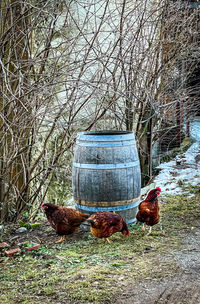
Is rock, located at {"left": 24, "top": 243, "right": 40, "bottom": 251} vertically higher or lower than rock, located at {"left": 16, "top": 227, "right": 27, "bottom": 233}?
higher

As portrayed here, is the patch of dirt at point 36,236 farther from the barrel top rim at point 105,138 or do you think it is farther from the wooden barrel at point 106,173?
the barrel top rim at point 105,138

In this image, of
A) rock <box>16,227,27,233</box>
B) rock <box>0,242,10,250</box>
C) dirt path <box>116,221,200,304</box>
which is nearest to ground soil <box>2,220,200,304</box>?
dirt path <box>116,221,200,304</box>

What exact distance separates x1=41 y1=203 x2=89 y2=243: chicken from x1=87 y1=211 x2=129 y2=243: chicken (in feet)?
0.80

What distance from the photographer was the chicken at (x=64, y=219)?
4.01 metres

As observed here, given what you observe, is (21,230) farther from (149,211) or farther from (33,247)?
(149,211)

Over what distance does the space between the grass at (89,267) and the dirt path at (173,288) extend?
0.07 m

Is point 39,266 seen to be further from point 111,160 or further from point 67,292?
point 111,160

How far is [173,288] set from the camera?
→ 9.44 ft

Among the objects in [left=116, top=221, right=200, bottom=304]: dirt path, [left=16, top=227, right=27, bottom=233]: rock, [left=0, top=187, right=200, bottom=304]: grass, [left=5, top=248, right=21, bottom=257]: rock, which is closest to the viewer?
[left=116, top=221, right=200, bottom=304]: dirt path

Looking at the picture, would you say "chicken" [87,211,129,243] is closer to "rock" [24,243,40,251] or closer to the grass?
the grass

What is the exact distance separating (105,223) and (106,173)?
61 centimetres

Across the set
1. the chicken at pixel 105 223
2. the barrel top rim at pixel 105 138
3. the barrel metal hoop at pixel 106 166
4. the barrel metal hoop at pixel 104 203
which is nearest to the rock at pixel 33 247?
the chicken at pixel 105 223

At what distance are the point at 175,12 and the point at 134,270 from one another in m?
5.08

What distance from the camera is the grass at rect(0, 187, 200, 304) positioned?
281 cm
